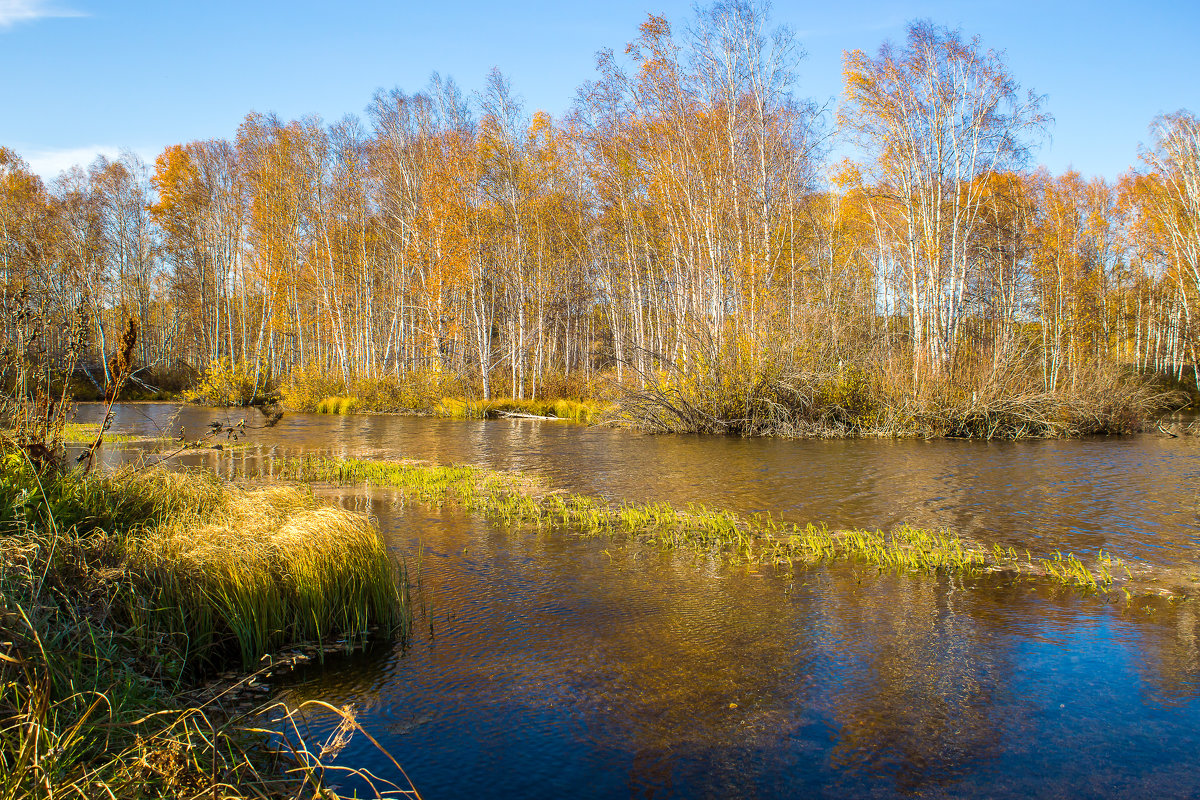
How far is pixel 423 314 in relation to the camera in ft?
119

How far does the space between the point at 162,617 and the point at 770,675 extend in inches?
171

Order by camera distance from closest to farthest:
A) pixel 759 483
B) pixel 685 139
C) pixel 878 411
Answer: pixel 759 483 < pixel 878 411 < pixel 685 139

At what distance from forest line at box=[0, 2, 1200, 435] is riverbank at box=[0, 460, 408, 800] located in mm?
2388

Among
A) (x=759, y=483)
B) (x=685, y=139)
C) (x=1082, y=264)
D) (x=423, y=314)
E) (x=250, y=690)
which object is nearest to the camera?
(x=250, y=690)

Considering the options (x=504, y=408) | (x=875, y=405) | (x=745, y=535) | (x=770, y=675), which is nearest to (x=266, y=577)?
(x=770, y=675)

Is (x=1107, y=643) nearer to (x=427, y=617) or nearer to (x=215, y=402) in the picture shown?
(x=427, y=617)

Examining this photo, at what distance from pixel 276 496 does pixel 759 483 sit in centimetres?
835

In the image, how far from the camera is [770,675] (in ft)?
16.6

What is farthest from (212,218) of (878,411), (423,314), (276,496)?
(276,496)

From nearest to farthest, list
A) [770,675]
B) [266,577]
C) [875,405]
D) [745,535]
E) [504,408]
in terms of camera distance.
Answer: [770,675] < [266,577] < [745,535] < [875,405] < [504,408]

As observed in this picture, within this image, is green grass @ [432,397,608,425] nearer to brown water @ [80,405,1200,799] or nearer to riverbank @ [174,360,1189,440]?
riverbank @ [174,360,1189,440]

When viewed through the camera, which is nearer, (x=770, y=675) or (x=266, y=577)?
(x=770, y=675)

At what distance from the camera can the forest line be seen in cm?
2183

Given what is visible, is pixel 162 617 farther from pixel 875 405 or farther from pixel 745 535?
pixel 875 405
